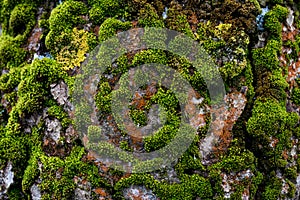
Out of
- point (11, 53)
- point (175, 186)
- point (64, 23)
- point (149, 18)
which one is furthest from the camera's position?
point (11, 53)

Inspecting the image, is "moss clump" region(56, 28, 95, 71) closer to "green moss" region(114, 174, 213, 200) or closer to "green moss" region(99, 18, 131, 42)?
"green moss" region(99, 18, 131, 42)

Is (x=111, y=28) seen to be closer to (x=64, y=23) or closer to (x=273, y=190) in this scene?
(x=64, y=23)

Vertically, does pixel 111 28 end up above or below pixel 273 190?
above

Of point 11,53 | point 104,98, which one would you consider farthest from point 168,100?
point 11,53

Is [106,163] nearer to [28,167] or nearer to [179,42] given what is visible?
[28,167]

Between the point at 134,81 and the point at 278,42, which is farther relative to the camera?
the point at 278,42

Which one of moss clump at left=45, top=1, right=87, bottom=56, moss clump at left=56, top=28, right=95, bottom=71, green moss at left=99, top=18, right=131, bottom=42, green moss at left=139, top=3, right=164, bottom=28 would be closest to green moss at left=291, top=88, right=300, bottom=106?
green moss at left=139, top=3, right=164, bottom=28

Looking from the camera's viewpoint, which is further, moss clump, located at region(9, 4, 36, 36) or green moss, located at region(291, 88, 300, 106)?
moss clump, located at region(9, 4, 36, 36)

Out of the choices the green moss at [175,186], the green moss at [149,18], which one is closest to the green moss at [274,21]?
the green moss at [149,18]

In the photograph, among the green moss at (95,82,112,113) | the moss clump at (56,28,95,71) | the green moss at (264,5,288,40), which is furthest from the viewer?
the green moss at (264,5,288,40)

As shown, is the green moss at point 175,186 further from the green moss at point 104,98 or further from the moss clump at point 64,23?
the moss clump at point 64,23

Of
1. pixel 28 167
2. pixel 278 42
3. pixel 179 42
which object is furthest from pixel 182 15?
pixel 28 167
